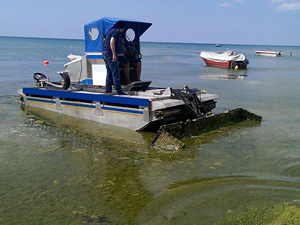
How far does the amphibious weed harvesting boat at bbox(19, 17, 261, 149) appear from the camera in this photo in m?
8.41

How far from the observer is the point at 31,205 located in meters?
4.93

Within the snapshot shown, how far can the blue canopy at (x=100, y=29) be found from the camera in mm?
9648

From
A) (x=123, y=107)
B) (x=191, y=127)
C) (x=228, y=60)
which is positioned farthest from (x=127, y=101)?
(x=228, y=60)

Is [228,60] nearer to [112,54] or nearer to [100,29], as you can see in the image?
[100,29]

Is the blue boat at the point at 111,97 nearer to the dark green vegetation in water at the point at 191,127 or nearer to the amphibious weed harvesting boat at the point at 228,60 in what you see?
the dark green vegetation in water at the point at 191,127

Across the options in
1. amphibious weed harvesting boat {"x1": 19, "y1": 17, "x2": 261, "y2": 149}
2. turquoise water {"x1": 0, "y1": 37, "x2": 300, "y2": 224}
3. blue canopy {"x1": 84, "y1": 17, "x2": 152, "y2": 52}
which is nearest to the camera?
turquoise water {"x1": 0, "y1": 37, "x2": 300, "y2": 224}

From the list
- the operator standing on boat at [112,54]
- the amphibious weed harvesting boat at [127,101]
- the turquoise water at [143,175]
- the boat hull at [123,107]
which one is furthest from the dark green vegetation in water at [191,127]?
the operator standing on boat at [112,54]

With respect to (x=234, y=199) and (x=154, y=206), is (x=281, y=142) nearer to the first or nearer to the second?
(x=234, y=199)

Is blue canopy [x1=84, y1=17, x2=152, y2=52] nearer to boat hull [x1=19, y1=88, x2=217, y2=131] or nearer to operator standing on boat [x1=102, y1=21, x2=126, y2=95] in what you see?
operator standing on boat [x1=102, y1=21, x2=126, y2=95]

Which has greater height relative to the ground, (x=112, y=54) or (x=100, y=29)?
(x=100, y=29)

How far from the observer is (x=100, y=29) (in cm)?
987

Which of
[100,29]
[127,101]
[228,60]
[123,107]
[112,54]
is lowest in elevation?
[123,107]

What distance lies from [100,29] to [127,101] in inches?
106

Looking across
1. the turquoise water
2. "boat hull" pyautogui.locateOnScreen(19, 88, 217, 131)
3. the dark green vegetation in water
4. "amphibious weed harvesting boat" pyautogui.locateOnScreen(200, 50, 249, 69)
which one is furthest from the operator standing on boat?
"amphibious weed harvesting boat" pyautogui.locateOnScreen(200, 50, 249, 69)
